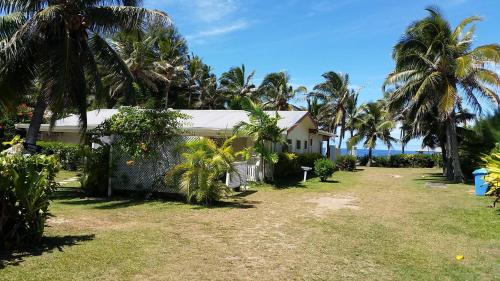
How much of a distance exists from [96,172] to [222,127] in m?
7.35

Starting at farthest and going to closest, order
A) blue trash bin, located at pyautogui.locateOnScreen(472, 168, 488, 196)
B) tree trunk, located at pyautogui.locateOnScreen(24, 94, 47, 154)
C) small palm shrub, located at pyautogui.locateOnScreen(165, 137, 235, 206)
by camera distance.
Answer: blue trash bin, located at pyautogui.locateOnScreen(472, 168, 488, 196), tree trunk, located at pyautogui.locateOnScreen(24, 94, 47, 154), small palm shrub, located at pyautogui.locateOnScreen(165, 137, 235, 206)

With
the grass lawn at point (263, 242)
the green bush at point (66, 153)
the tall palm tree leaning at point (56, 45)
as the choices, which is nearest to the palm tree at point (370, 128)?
the green bush at point (66, 153)

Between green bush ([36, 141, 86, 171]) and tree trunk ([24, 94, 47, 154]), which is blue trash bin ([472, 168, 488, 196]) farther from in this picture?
green bush ([36, 141, 86, 171])

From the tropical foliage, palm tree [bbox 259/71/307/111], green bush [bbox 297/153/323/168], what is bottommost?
green bush [bbox 297/153/323/168]

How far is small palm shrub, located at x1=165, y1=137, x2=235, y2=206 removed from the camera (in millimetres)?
12062

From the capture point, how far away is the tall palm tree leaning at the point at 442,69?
2069 centimetres

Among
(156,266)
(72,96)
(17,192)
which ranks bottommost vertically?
(156,266)

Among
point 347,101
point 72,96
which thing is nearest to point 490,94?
point 72,96

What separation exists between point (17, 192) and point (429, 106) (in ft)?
71.9

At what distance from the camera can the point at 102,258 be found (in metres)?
6.36

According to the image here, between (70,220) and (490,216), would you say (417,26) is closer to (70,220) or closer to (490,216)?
→ (490,216)

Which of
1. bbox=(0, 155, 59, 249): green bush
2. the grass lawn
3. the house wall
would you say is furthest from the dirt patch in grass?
the house wall

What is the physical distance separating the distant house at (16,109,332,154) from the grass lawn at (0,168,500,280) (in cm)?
732

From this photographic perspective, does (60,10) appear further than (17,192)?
Yes
